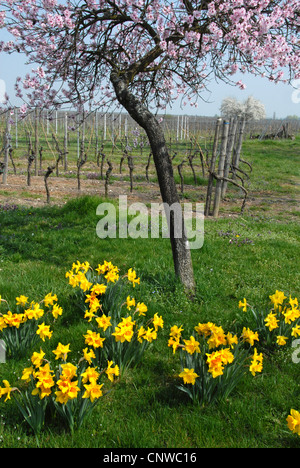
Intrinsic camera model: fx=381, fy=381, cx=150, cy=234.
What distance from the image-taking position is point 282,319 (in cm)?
315

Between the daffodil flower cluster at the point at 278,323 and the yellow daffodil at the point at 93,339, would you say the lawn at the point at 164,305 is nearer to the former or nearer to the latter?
the daffodil flower cluster at the point at 278,323

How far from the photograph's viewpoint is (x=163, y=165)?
156 inches

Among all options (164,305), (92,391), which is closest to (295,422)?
(92,391)

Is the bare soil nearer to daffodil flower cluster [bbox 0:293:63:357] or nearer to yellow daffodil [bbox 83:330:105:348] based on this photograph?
daffodil flower cluster [bbox 0:293:63:357]

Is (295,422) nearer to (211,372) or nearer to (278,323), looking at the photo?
(211,372)

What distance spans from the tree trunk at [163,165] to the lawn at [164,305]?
18cm

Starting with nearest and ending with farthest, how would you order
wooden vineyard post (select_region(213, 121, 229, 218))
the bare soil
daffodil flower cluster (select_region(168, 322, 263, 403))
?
daffodil flower cluster (select_region(168, 322, 263, 403)) → wooden vineyard post (select_region(213, 121, 229, 218)) → the bare soil

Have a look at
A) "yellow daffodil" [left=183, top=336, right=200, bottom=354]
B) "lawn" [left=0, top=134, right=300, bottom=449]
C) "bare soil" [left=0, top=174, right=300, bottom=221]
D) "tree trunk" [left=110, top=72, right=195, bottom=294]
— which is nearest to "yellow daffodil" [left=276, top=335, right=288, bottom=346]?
"lawn" [left=0, top=134, right=300, bottom=449]

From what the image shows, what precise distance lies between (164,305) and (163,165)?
1.43m

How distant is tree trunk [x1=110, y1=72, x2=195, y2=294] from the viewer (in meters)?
3.94

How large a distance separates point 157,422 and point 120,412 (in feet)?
0.87

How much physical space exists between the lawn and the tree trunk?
0.18m

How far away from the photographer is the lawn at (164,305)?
90.4 inches

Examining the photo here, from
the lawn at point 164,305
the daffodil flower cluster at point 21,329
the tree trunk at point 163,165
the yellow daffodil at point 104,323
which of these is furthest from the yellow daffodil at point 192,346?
the tree trunk at point 163,165
